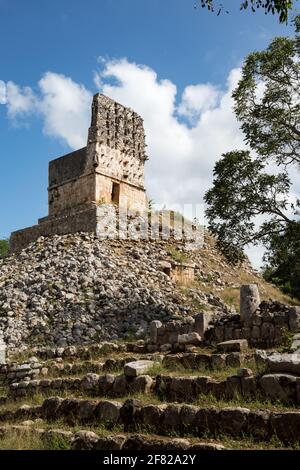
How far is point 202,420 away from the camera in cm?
698

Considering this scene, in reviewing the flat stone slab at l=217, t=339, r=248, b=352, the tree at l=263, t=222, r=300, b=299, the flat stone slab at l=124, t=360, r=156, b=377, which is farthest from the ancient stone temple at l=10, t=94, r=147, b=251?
the flat stone slab at l=124, t=360, r=156, b=377

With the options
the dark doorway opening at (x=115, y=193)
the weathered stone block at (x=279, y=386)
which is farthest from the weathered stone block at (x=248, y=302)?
the dark doorway opening at (x=115, y=193)

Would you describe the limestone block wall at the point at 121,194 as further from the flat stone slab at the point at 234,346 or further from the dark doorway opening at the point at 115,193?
the flat stone slab at the point at 234,346

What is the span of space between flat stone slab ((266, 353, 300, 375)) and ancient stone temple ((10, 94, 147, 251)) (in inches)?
613

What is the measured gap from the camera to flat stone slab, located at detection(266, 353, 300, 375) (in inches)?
296

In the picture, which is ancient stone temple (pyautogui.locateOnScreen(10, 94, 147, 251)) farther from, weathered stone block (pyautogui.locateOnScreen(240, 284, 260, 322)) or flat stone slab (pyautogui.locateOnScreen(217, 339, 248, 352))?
flat stone slab (pyautogui.locateOnScreen(217, 339, 248, 352))

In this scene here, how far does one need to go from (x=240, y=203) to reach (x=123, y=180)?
9.19m

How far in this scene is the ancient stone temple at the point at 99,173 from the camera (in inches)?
938

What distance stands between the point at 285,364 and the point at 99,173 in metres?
17.7

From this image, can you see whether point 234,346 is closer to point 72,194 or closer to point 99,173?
point 99,173

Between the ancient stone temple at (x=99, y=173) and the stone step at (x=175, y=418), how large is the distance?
13881 millimetres

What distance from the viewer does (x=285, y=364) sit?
7664 millimetres

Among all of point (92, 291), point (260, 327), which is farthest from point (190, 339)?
point (92, 291)
